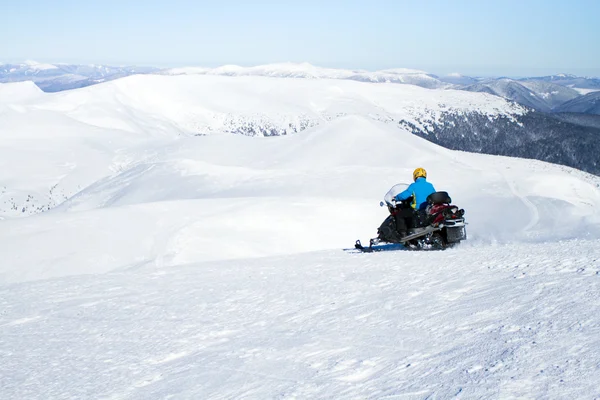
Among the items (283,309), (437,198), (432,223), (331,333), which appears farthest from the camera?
(432,223)

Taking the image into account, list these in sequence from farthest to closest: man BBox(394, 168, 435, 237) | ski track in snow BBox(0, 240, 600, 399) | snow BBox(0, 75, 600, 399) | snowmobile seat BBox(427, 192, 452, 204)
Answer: man BBox(394, 168, 435, 237)
snowmobile seat BBox(427, 192, 452, 204)
snow BBox(0, 75, 600, 399)
ski track in snow BBox(0, 240, 600, 399)

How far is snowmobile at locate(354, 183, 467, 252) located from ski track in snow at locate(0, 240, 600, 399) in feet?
6.01

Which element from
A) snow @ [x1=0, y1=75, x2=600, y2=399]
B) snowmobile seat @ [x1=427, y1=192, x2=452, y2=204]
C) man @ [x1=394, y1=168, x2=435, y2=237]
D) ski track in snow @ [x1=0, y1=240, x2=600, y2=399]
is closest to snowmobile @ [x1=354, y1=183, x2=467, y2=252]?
snowmobile seat @ [x1=427, y1=192, x2=452, y2=204]

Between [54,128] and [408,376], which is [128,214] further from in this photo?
[54,128]

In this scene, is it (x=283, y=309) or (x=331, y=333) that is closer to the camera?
(x=331, y=333)

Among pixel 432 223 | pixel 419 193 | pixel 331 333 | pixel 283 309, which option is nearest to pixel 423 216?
pixel 432 223

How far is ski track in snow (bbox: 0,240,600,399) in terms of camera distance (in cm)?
438

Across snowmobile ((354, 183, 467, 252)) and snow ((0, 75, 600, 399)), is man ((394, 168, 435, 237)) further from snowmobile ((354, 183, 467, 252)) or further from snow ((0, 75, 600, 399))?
snow ((0, 75, 600, 399))

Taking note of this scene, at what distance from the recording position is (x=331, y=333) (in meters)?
6.11

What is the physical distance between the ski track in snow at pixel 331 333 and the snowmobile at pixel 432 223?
6.01ft

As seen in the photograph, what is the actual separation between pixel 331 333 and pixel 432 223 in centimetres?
688

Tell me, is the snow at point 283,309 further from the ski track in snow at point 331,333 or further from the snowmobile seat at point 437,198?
the snowmobile seat at point 437,198

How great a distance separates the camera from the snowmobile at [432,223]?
12070 mm

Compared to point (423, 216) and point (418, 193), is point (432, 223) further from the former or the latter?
point (418, 193)
